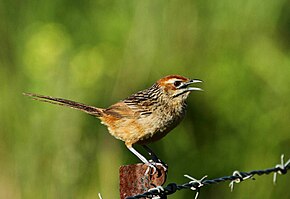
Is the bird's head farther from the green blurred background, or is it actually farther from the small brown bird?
the green blurred background

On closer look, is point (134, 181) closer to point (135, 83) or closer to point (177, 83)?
point (177, 83)

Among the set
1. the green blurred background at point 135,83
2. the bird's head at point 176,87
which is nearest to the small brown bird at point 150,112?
the bird's head at point 176,87

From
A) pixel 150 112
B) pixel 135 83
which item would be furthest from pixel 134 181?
pixel 135 83

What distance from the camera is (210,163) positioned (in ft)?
30.3

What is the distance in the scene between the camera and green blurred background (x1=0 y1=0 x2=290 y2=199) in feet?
27.0

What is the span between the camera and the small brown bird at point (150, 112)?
21.6 ft

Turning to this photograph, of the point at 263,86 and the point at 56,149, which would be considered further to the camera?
the point at 263,86

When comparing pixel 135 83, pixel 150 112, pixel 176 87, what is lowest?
pixel 150 112

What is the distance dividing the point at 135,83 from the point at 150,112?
6.70 ft

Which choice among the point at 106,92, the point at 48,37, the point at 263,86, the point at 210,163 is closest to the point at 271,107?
the point at 263,86

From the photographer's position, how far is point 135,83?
873 centimetres

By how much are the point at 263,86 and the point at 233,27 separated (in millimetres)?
694

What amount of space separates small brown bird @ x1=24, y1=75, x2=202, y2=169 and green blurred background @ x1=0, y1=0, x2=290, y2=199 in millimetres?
1372

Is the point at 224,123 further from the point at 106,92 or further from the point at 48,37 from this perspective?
the point at 48,37
